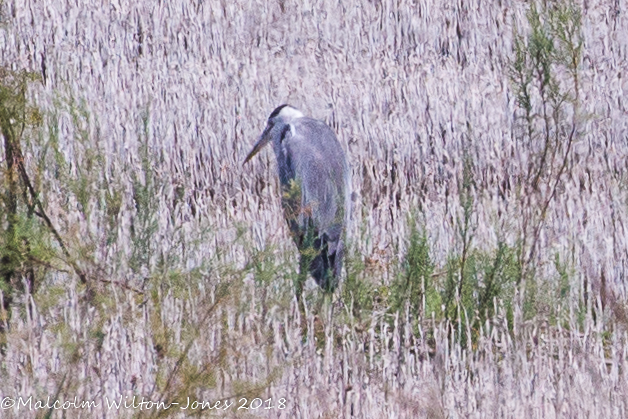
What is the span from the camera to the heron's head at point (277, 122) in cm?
607

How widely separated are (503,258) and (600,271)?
61cm

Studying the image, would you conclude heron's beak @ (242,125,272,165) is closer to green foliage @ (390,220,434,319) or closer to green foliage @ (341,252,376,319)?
green foliage @ (341,252,376,319)

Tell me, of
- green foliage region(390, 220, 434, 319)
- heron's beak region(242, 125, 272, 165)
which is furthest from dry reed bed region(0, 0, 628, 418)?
heron's beak region(242, 125, 272, 165)

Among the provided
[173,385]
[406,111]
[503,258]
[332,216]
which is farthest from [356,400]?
[406,111]

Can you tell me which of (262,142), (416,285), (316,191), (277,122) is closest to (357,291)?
(416,285)

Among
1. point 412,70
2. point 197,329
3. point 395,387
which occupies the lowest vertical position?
point 395,387

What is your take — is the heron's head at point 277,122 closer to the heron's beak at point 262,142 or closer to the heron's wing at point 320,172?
the heron's beak at point 262,142

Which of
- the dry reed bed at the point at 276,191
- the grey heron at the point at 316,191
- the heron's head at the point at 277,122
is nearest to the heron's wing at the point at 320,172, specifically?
the grey heron at the point at 316,191

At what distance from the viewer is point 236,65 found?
812cm

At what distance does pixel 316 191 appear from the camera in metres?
5.27

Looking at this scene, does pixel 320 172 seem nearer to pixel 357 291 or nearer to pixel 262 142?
pixel 357 291

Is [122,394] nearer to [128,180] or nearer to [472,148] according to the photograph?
[128,180]

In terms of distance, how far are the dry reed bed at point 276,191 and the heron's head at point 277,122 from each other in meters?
0.29

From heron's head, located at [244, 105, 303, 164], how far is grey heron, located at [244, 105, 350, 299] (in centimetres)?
34
